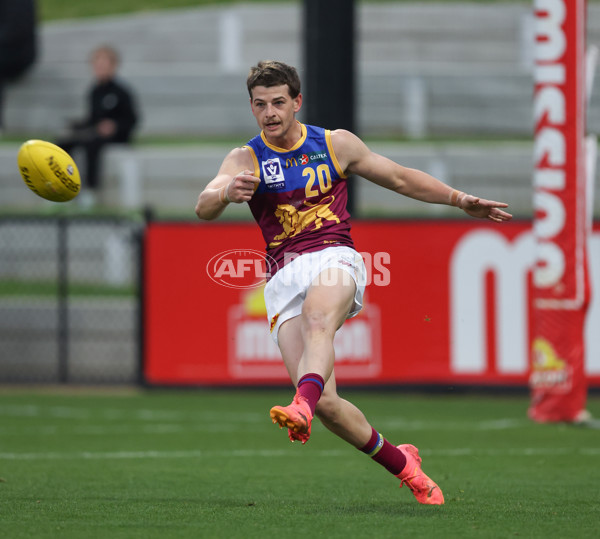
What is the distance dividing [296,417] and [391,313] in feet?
22.8

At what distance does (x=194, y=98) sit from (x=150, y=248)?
8853mm

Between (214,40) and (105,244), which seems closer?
(105,244)

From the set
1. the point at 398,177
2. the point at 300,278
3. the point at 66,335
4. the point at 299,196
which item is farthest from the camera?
the point at 66,335

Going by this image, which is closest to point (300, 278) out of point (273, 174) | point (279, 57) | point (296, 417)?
point (273, 174)

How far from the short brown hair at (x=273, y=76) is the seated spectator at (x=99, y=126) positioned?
1000 cm

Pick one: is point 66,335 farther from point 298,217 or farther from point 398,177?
point 398,177

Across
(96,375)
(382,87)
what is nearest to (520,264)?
(96,375)

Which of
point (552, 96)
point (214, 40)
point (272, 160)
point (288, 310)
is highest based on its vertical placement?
point (214, 40)

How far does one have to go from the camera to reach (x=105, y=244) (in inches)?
623

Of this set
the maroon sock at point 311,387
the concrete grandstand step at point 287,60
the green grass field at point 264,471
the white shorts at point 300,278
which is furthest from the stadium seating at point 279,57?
the maroon sock at point 311,387

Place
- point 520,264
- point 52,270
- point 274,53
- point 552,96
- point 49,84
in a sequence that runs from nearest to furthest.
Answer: point 552,96
point 520,264
point 52,270
point 49,84
point 274,53

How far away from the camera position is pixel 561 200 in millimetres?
10562

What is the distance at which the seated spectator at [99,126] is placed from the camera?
15930mm

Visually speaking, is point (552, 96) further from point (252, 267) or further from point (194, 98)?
point (194, 98)
